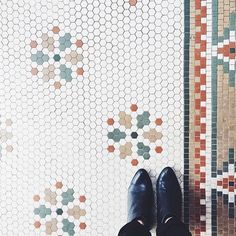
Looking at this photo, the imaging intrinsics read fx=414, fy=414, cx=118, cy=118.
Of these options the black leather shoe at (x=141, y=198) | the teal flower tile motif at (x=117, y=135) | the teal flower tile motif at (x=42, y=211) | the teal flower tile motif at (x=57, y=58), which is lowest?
the teal flower tile motif at (x=42, y=211)

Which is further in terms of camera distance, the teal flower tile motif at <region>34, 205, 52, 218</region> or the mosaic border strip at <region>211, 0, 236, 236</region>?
the teal flower tile motif at <region>34, 205, 52, 218</region>

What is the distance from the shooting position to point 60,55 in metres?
1.37

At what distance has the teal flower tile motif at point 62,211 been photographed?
4.49 feet

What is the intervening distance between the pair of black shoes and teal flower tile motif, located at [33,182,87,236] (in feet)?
0.57

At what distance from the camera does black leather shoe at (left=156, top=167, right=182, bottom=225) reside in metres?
1.27

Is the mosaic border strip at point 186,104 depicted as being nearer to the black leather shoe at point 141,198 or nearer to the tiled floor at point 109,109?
the tiled floor at point 109,109

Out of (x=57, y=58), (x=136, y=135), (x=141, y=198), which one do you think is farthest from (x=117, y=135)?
(x=57, y=58)

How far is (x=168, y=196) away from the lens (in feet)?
Answer: 4.20

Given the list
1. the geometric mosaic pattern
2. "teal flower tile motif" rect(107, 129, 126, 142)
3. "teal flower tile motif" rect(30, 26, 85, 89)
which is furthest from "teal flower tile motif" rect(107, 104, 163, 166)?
"teal flower tile motif" rect(30, 26, 85, 89)

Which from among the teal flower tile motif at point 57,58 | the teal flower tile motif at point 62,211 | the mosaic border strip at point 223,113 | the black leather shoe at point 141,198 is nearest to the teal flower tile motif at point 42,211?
the teal flower tile motif at point 62,211

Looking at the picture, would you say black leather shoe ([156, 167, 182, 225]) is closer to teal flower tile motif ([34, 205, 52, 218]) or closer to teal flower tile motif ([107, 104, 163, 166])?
teal flower tile motif ([107, 104, 163, 166])

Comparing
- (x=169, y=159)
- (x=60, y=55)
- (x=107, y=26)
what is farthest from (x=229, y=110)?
(x=60, y=55)

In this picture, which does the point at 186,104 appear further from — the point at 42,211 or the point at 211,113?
the point at 42,211

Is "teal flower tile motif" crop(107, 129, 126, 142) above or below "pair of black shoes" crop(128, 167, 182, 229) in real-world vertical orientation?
above
